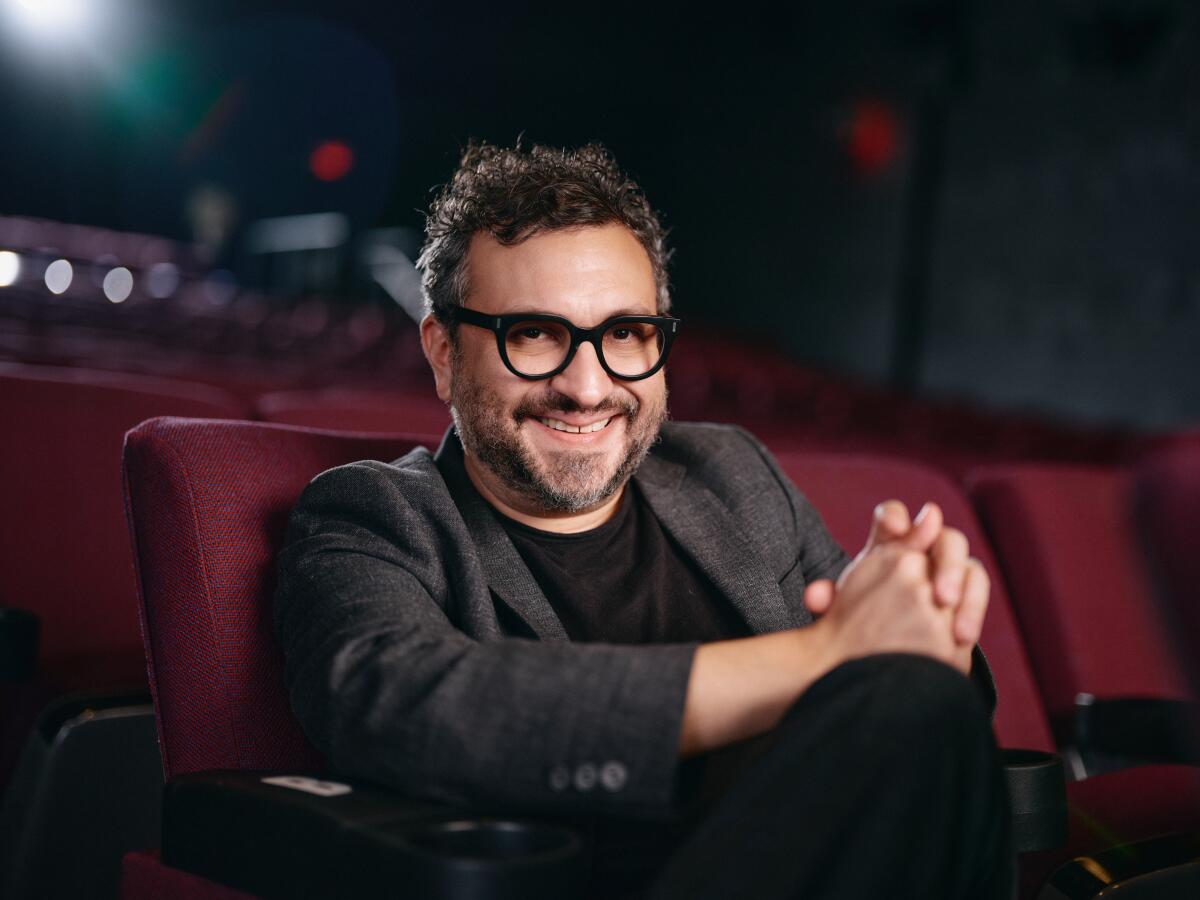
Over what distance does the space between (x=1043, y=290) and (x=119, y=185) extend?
8.67 m

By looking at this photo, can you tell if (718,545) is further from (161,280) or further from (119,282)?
(161,280)

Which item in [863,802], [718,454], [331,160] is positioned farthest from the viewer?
[331,160]

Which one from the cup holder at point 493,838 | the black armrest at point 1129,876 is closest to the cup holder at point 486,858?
the cup holder at point 493,838

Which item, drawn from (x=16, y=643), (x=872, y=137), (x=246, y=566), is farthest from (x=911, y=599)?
(x=872, y=137)

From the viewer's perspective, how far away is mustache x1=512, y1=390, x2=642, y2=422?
112 centimetres

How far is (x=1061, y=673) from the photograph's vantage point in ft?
5.39

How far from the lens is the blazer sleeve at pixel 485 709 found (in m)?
0.77

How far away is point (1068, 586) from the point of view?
1.67 m

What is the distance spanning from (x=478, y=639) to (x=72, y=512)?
801mm

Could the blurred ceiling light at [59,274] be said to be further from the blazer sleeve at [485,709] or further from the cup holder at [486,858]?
the cup holder at [486,858]

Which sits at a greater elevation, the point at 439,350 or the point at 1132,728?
the point at 439,350

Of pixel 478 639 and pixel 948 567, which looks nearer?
pixel 948 567

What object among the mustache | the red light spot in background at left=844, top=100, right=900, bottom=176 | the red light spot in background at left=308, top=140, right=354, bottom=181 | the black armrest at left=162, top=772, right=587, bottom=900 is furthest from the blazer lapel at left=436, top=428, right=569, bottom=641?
the red light spot in background at left=308, top=140, right=354, bottom=181

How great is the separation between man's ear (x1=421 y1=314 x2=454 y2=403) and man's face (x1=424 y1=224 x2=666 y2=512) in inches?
1.9
